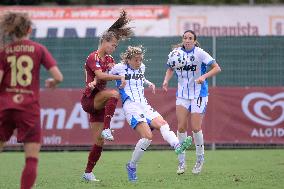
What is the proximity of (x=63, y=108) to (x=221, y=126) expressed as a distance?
3.86m

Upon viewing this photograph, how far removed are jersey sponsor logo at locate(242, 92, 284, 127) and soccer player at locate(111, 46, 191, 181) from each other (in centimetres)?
866

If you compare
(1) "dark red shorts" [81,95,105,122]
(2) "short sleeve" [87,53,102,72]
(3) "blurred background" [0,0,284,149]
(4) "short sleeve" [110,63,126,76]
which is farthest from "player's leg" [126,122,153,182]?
(3) "blurred background" [0,0,284,149]

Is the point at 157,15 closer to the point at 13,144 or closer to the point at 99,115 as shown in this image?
the point at 13,144

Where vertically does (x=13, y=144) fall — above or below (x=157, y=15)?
below

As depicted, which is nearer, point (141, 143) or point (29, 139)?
point (29, 139)

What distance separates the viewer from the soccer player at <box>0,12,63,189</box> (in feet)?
31.3

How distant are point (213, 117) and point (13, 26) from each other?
12508mm

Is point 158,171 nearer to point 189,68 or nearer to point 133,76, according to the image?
point 189,68

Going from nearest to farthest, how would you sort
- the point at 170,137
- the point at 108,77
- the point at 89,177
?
1. the point at 170,137
2. the point at 108,77
3. the point at 89,177

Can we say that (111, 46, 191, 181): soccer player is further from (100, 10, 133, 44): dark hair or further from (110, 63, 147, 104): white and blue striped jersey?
(100, 10, 133, 44): dark hair

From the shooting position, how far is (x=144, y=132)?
41.8 feet

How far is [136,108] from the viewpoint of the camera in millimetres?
12906

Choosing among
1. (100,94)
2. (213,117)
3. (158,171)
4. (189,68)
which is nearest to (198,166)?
(158,171)

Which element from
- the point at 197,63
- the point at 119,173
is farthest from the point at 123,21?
the point at 119,173
